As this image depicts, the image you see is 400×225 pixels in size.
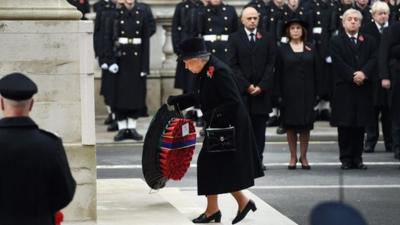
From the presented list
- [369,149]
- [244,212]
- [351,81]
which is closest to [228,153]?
[244,212]

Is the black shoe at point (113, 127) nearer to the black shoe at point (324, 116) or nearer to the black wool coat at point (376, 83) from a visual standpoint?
the black shoe at point (324, 116)

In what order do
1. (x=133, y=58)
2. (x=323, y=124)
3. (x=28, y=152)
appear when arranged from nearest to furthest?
(x=28, y=152)
(x=133, y=58)
(x=323, y=124)

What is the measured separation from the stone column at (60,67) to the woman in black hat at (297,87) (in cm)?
561

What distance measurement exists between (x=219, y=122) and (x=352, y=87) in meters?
4.86

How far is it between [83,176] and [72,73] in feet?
2.57

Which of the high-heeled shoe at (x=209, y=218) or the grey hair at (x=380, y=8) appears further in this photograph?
the grey hair at (x=380, y=8)

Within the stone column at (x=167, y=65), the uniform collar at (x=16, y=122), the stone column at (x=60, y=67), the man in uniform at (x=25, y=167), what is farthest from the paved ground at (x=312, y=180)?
the uniform collar at (x=16, y=122)

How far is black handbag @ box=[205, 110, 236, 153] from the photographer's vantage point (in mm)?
11023

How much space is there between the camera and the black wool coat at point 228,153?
11.1 m

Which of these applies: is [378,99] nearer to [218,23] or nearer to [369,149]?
[369,149]

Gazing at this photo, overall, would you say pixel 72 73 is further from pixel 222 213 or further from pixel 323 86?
pixel 323 86

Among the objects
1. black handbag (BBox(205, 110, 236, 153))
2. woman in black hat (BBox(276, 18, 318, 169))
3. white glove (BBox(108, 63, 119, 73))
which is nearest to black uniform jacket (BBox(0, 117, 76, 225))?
black handbag (BBox(205, 110, 236, 153))

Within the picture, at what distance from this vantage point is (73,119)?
10.2m

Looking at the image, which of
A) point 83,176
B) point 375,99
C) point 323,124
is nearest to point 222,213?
point 83,176
